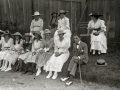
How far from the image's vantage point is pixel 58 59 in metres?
5.84

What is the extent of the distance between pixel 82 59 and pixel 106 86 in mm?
1092

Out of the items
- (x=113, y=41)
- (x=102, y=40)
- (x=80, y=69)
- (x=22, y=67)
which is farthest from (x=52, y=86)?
(x=113, y=41)

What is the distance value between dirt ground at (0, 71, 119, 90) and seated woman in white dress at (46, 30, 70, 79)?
12.8 inches

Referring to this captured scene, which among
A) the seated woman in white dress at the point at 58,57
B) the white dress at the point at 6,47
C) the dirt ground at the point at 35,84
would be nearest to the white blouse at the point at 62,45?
the seated woman in white dress at the point at 58,57

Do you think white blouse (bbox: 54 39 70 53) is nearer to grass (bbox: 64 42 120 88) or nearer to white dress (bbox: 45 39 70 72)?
white dress (bbox: 45 39 70 72)

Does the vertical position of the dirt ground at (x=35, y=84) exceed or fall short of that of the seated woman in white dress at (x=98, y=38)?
it falls short

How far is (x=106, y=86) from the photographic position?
5.00m

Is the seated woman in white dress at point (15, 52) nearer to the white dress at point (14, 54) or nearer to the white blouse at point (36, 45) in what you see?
the white dress at point (14, 54)

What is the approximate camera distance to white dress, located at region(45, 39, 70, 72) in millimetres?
5715

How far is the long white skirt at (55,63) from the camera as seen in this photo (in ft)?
18.7

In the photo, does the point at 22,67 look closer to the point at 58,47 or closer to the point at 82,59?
the point at 58,47

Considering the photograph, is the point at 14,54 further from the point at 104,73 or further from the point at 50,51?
the point at 104,73

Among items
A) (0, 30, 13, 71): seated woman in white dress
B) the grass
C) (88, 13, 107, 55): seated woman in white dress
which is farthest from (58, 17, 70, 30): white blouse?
(0, 30, 13, 71): seated woman in white dress

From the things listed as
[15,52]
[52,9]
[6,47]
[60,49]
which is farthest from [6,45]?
[52,9]
